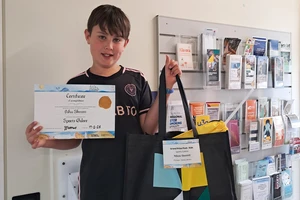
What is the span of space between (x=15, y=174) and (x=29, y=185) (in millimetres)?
64

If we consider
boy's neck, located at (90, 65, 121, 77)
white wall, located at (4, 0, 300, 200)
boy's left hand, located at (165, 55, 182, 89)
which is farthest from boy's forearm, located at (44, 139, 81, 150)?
boy's left hand, located at (165, 55, 182, 89)

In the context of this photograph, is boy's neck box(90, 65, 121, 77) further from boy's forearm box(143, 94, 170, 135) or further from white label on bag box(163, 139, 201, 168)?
white label on bag box(163, 139, 201, 168)

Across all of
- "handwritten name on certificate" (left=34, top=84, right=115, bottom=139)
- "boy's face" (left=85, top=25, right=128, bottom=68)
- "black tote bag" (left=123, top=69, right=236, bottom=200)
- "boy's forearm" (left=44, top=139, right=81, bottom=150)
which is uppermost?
"boy's face" (left=85, top=25, right=128, bottom=68)

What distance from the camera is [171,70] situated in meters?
0.92

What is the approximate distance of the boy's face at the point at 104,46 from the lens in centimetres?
88

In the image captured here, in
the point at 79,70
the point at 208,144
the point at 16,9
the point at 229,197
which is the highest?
the point at 16,9

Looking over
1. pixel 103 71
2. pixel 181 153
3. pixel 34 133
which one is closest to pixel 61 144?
pixel 34 133

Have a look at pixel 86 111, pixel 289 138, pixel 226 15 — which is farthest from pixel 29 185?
pixel 289 138

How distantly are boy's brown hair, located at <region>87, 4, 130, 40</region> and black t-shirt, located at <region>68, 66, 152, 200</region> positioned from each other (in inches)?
5.6

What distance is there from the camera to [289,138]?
171 cm

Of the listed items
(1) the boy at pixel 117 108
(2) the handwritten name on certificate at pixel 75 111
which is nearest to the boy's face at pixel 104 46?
(1) the boy at pixel 117 108

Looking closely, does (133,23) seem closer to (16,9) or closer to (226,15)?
(16,9)

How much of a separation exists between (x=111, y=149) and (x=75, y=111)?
0.17 metres

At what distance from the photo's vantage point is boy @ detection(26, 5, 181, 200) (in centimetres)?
88
